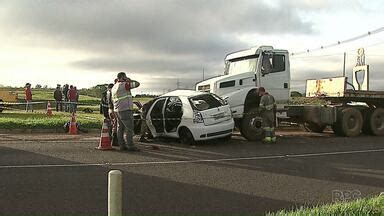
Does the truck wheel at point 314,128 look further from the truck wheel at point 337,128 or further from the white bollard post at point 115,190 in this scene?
the white bollard post at point 115,190

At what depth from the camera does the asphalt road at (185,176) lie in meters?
6.61

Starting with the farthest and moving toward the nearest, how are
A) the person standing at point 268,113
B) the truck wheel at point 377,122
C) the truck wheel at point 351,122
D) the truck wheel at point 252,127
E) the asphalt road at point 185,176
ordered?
the truck wheel at point 377,122 → the truck wheel at point 351,122 → the truck wheel at point 252,127 → the person standing at point 268,113 → the asphalt road at point 185,176

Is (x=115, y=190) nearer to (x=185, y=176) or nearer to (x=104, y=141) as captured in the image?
(x=185, y=176)

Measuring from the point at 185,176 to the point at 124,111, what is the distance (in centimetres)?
382

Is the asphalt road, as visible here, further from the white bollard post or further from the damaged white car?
the white bollard post

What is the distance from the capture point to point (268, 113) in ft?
48.5

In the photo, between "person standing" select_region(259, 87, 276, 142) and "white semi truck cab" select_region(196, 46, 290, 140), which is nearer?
"person standing" select_region(259, 87, 276, 142)

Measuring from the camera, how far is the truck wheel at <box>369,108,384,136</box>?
18.5m

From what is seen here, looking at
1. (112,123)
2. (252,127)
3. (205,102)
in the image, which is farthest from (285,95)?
(112,123)

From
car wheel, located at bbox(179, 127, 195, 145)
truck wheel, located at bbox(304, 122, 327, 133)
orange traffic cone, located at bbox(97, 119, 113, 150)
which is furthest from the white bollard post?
truck wheel, located at bbox(304, 122, 327, 133)

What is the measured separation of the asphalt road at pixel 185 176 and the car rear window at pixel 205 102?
1.13 m

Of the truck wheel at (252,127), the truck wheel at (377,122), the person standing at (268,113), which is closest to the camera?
the person standing at (268,113)

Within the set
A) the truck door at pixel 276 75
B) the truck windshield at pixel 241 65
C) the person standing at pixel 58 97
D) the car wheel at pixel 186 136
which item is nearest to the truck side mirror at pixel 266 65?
the truck door at pixel 276 75

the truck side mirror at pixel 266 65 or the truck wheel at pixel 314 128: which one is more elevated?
the truck side mirror at pixel 266 65
